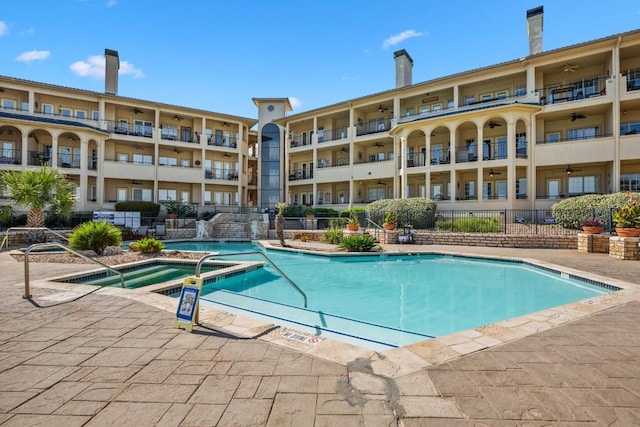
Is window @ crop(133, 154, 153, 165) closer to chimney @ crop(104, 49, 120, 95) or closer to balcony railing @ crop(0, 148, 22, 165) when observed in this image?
chimney @ crop(104, 49, 120, 95)

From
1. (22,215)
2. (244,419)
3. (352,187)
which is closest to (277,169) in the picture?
(352,187)

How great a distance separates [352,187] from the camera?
2731 cm

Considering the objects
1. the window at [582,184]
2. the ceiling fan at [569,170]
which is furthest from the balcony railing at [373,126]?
the window at [582,184]

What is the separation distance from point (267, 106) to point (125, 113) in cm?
1319

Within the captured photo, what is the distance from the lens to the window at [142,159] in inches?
1118

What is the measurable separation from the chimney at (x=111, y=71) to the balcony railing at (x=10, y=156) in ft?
26.4

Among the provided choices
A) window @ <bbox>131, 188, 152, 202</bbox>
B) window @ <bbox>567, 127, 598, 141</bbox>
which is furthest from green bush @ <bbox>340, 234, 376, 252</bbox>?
window @ <bbox>131, 188, 152, 202</bbox>

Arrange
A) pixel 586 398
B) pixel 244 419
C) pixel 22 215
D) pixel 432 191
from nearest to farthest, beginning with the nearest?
pixel 244 419, pixel 586 398, pixel 22 215, pixel 432 191

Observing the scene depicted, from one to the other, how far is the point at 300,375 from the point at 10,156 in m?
31.6

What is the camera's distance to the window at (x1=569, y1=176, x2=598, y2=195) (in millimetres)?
20406

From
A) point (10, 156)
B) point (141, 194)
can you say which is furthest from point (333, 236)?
point (10, 156)

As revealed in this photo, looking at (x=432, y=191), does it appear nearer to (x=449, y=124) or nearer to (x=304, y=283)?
(x=449, y=124)

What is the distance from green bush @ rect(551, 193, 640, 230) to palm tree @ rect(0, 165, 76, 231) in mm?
24190

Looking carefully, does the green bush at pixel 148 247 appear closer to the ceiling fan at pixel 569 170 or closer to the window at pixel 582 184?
the ceiling fan at pixel 569 170
